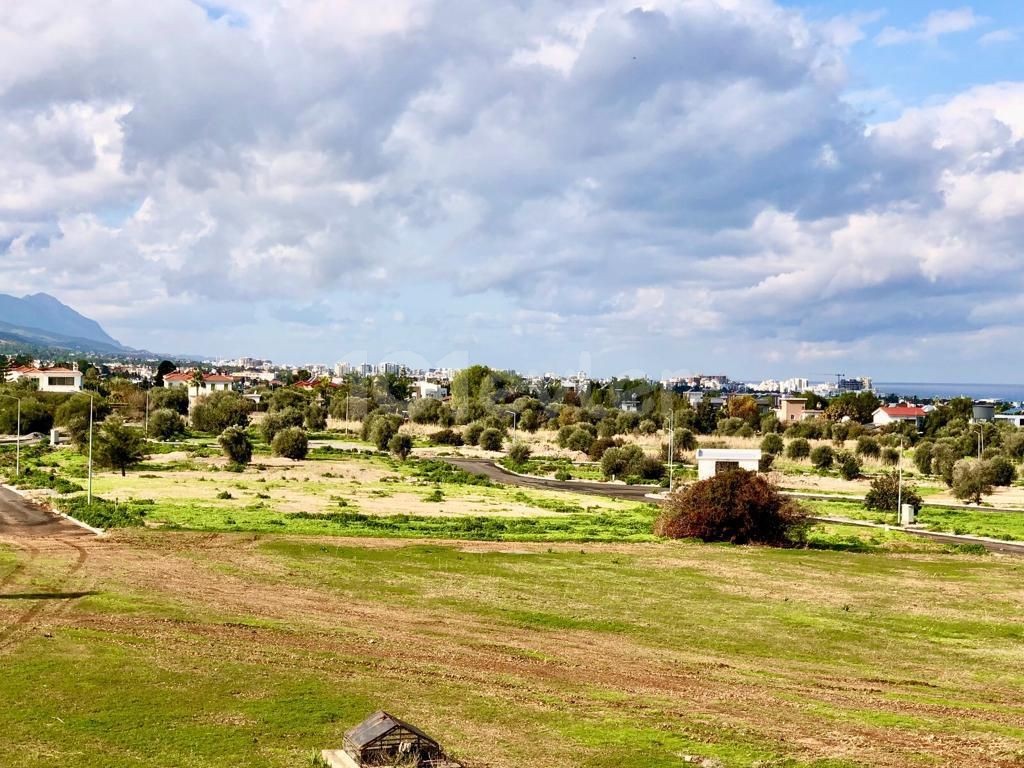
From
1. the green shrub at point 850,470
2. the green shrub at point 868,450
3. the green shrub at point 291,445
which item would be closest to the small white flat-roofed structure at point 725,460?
the green shrub at point 850,470

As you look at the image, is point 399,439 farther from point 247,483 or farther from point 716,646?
point 716,646

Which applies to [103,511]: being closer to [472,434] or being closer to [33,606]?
[33,606]

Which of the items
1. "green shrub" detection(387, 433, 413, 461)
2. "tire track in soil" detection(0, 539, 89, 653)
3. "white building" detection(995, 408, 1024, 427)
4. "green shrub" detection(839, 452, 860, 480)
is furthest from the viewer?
"white building" detection(995, 408, 1024, 427)

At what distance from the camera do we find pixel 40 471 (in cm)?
7350

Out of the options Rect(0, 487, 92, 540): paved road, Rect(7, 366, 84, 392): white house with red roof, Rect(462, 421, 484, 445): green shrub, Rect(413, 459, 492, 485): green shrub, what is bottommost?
Rect(0, 487, 92, 540): paved road

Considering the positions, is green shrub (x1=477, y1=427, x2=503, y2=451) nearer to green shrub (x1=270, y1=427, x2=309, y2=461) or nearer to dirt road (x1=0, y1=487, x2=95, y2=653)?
green shrub (x1=270, y1=427, x2=309, y2=461)

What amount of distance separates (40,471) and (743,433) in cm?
9290

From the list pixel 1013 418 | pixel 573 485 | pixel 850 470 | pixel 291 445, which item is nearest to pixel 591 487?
pixel 573 485

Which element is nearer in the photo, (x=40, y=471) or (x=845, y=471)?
(x=40, y=471)

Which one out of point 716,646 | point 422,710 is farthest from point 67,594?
point 716,646

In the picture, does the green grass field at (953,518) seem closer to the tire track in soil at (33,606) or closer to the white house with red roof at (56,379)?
the tire track in soil at (33,606)

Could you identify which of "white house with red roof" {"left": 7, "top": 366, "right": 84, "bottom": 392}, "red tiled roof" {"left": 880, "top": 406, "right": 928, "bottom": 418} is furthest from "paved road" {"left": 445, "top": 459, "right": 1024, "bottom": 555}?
"white house with red roof" {"left": 7, "top": 366, "right": 84, "bottom": 392}

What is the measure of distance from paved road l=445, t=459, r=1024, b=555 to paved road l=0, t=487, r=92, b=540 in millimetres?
38327

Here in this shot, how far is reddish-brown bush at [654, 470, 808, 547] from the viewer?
4803 cm
